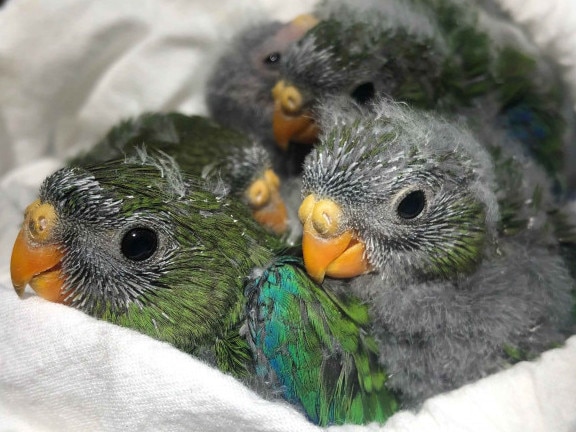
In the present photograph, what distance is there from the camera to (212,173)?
5.13 ft

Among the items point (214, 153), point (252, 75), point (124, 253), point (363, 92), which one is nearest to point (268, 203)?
point (214, 153)

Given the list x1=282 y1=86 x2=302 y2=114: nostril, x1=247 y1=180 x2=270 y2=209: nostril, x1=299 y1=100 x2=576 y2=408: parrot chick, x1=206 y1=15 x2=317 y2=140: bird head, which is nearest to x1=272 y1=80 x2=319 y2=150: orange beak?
x1=282 y1=86 x2=302 y2=114: nostril

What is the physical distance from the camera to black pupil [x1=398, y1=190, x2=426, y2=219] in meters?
1.23

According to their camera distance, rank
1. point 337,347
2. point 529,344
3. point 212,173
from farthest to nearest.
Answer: point 212,173 < point 529,344 < point 337,347

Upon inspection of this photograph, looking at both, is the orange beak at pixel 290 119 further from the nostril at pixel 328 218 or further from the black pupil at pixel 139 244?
the black pupil at pixel 139 244

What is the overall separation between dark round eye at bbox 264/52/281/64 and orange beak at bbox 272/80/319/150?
137 mm

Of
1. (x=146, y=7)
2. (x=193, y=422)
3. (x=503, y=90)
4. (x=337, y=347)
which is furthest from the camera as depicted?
(x=146, y=7)

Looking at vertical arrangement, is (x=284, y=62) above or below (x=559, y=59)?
below

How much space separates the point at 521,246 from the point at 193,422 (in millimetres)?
828

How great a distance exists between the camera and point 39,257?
1.21 metres

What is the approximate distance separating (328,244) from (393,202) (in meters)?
0.15

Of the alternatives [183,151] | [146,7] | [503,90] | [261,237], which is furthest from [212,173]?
[146,7]

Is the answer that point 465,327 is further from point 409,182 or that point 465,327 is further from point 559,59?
point 559,59

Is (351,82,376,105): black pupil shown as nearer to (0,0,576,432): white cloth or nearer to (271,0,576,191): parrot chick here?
(271,0,576,191): parrot chick
